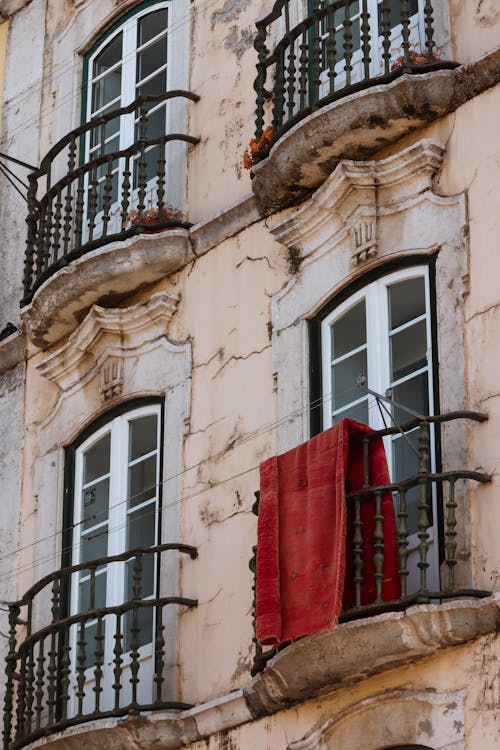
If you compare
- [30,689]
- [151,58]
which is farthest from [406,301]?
[151,58]

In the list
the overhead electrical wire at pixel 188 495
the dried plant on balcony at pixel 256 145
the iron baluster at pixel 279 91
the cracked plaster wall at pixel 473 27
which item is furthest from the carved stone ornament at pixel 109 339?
the cracked plaster wall at pixel 473 27

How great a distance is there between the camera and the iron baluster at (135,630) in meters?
13.6

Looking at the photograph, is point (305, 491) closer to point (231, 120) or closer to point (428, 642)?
point (428, 642)

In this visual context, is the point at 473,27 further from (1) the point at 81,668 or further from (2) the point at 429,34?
(1) the point at 81,668

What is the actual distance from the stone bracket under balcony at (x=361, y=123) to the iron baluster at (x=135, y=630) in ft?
8.65

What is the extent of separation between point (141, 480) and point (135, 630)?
1.70 meters

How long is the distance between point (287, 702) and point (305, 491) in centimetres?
124

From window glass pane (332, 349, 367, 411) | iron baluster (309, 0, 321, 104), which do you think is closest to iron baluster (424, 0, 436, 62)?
iron baluster (309, 0, 321, 104)

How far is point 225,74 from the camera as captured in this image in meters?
15.7

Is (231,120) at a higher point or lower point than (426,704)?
higher

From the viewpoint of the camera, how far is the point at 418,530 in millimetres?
12406

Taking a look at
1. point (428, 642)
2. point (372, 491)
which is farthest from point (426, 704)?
point (372, 491)

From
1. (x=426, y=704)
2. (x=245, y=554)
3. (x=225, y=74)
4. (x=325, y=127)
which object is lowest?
(x=426, y=704)

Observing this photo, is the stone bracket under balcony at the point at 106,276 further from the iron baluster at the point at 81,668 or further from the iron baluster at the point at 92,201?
the iron baluster at the point at 81,668
